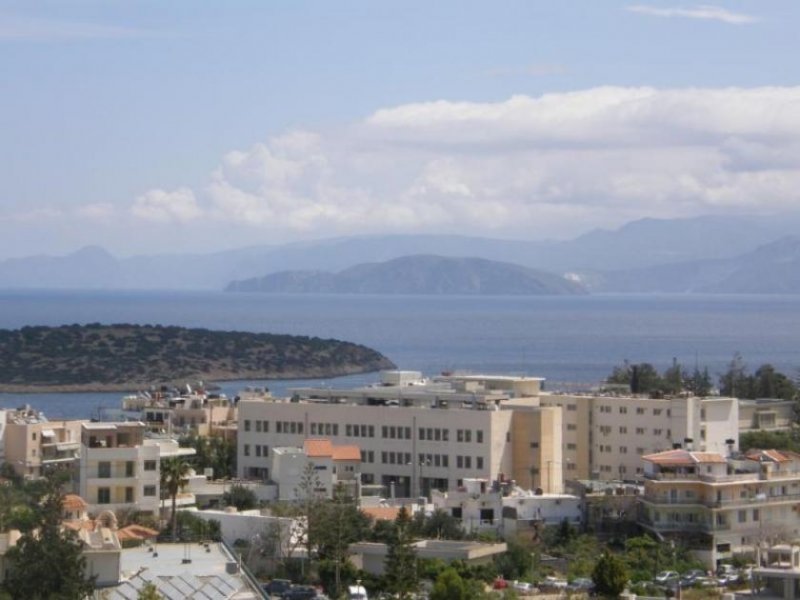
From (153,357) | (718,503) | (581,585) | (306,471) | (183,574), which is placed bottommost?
(581,585)

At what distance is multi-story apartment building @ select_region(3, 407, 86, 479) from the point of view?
59.5 meters

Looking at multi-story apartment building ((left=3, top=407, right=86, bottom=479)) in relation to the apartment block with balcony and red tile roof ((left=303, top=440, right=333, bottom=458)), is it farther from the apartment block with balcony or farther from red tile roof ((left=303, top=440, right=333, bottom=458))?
the apartment block with balcony

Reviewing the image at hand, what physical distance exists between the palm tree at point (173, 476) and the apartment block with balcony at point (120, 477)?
0.25 m

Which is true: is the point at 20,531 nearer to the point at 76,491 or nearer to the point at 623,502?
the point at 76,491

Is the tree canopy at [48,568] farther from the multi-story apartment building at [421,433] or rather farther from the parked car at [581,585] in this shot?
the multi-story apartment building at [421,433]

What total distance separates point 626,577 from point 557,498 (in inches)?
447

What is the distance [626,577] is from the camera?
1497 inches

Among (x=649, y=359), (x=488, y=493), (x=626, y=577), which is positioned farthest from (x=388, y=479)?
(x=649, y=359)

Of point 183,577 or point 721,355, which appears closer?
point 183,577

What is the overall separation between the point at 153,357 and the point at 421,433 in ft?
352

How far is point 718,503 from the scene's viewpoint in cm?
4703

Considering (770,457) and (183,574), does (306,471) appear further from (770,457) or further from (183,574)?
(183,574)

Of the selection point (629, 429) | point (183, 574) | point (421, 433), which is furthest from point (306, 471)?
point (183, 574)

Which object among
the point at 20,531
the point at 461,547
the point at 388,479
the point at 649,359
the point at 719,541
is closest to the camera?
the point at 20,531
